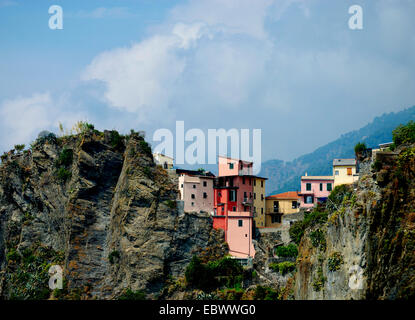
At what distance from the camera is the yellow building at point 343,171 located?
62750mm

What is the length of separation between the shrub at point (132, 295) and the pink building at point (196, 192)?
9.43 m

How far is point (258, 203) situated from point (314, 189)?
6017 millimetres

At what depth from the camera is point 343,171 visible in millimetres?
63969

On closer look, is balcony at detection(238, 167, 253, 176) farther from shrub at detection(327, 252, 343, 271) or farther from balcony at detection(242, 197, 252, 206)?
shrub at detection(327, 252, 343, 271)

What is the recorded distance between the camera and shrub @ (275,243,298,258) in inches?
2392

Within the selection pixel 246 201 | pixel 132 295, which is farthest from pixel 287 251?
pixel 132 295

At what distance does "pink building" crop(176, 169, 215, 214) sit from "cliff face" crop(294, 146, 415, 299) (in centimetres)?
2011

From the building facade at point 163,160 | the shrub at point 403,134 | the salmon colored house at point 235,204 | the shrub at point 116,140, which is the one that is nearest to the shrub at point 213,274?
the salmon colored house at point 235,204

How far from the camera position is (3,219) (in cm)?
7181

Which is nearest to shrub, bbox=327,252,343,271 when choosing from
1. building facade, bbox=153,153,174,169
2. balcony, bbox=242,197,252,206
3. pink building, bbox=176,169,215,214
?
balcony, bbox=242,197,252,206

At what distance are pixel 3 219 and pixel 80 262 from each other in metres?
13.3

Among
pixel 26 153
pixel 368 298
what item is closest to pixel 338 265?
pixel 368 298
